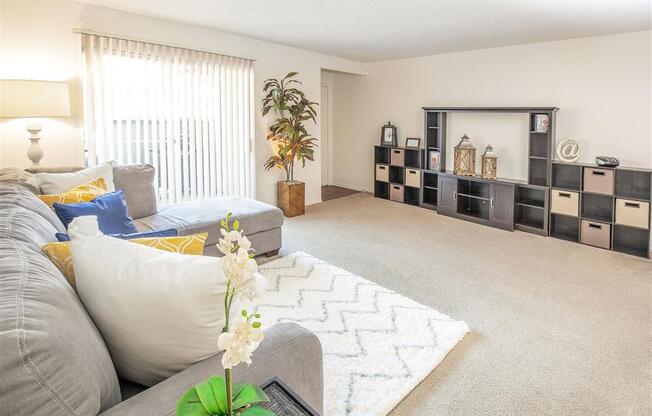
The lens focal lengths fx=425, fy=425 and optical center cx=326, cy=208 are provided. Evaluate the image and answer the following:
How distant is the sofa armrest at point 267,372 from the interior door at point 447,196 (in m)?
4.88

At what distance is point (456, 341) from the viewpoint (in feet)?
8.56

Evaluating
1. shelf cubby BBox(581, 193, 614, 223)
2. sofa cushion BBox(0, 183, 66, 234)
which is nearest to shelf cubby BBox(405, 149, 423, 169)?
shelf cubby BBox(581, 193, 614, 223)

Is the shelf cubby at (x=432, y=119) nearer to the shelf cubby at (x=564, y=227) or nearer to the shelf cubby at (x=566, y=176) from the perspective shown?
the shelf cubby at (x=566, y=176)

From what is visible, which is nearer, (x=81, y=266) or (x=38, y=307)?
(x=38, y=307)

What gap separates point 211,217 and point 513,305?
2.52 metres

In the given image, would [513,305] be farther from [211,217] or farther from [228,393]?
[228,393]

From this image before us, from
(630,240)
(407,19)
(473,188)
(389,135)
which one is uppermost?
(407,19)

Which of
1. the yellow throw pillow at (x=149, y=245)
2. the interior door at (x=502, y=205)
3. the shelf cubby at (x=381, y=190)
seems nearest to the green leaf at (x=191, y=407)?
the yellow throw pillow at (x=149, y=245)

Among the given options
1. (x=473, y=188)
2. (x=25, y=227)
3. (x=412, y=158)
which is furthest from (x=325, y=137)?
(x=25, y=227)

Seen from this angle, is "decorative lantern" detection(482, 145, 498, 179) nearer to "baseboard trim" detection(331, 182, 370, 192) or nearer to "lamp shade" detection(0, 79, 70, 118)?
"baseboard trim" detection(331, 182, 370, 192)

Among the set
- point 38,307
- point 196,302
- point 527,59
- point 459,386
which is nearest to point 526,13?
point 527,59

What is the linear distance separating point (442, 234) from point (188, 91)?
3.40 meters

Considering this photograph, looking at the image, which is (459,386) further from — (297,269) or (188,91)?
(188,91)

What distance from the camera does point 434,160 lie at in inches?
250
